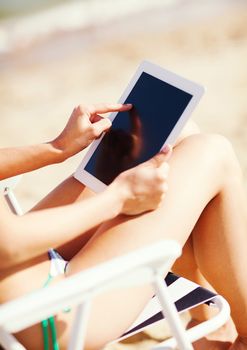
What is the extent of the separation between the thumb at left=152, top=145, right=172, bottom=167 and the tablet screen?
0.18 ft

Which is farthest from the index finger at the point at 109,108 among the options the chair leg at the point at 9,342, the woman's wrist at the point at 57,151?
the chair leg at the point at 9,342

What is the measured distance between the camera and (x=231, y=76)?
5.82m

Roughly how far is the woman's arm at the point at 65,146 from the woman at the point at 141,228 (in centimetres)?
10

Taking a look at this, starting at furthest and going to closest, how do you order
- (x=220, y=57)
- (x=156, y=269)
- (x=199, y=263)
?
(x=220, y=57)
(x=199, y=263)
(x=156, y=269)

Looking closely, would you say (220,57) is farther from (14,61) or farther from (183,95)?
(183,95)

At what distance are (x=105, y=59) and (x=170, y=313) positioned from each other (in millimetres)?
5563

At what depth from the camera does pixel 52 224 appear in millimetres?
1795

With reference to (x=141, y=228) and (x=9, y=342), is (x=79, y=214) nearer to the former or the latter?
(x=141, y=228)

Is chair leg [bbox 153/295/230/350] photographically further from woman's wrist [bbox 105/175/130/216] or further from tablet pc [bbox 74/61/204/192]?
tablet pc [bbox 74/61/204/192]

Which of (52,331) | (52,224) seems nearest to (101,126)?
(52,224)

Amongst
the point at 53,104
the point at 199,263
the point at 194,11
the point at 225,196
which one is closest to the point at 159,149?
the point at 225,196

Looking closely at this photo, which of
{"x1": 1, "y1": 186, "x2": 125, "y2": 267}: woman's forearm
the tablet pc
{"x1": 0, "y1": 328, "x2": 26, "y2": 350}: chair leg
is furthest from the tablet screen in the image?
{"x1": 0, "y1": 328, "x2": 26, "y2": 350}: chair leg

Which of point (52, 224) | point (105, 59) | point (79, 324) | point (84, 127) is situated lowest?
point (105, 59)

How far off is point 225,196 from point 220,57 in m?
4.58
